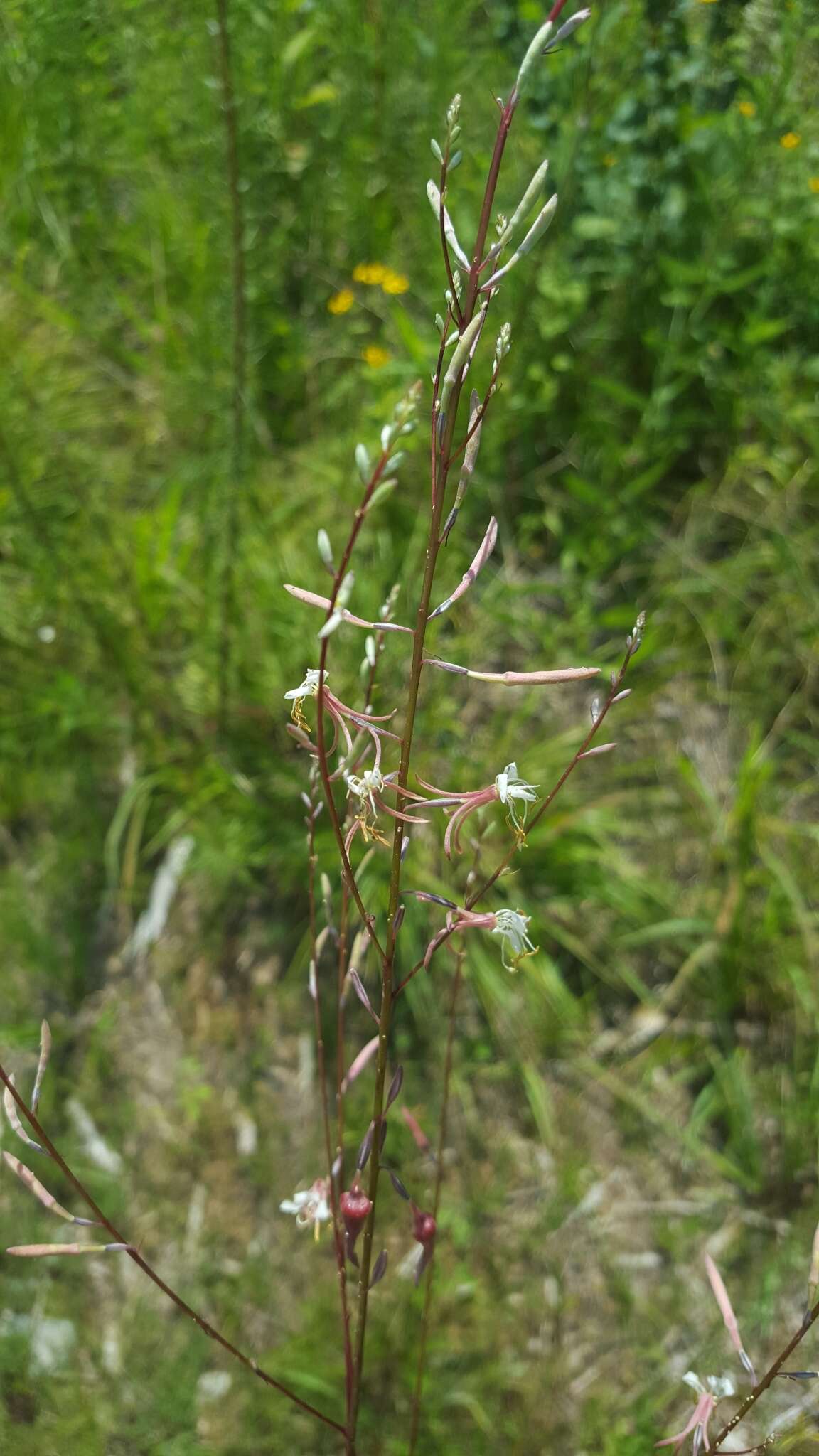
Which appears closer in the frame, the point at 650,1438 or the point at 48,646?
the point at 650,1438

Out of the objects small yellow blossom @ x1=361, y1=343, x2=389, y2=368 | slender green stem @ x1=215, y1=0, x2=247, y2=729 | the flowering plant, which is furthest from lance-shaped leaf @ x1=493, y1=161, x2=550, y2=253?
small yellow blossom @ x1=361, y1=343, x2=389, y2=368

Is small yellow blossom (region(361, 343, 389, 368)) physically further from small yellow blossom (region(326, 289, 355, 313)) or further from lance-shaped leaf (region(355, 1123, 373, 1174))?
lance-shaped leaf (region(355, 1123, 373, 1174))

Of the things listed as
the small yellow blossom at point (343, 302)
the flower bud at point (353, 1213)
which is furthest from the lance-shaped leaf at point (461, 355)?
the small yellow blossom at point (343, 302)

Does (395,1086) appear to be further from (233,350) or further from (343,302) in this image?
(343,302)

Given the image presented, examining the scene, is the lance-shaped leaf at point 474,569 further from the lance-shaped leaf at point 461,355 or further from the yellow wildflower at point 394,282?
the yellow wildflower at point 394,282

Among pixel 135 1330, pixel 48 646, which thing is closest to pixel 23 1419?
pixel 135 1330

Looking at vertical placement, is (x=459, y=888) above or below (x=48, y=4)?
below

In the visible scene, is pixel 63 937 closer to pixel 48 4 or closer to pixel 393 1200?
pixel 393 1200

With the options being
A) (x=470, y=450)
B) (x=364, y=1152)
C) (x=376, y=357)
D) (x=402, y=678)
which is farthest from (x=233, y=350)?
(x=364, y=1152)
